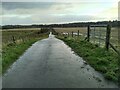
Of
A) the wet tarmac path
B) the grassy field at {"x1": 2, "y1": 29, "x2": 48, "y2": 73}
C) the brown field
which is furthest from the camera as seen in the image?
the brown field

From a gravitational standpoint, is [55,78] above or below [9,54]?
below

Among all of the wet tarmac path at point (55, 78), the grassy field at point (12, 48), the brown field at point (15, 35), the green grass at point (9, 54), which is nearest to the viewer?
the wet tarmac path at point (55, 78)

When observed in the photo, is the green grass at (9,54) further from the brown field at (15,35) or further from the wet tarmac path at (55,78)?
the brown field at (15,35)

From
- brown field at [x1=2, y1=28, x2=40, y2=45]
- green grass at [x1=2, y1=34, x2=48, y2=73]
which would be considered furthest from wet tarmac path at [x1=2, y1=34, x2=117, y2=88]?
brown field at [x1=2, y1=28, x2=40, y2=45]

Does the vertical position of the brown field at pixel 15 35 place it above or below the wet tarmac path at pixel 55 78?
above

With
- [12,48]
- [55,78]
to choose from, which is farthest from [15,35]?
[55,78]

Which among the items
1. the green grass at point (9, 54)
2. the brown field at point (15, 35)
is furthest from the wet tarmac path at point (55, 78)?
the brown field at point (15, 35)

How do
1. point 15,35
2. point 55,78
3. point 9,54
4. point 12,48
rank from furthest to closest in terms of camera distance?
point 15,35
point 12,48
point 9,54
point 55,78

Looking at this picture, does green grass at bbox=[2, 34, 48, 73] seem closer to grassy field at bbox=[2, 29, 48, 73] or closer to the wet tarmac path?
grassy field at bbox=[2, 29, 48, 73]

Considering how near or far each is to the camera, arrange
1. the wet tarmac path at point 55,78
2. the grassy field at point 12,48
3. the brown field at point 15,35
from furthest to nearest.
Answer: the brown field at point 15,35 < the grassy field at point 12,48 < the wet tarmac path at point 55,78

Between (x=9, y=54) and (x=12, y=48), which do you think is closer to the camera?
(x=9, y=54)

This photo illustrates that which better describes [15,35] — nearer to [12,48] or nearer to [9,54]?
[12,48]

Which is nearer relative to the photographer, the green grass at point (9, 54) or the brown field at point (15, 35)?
the green grass at point (9, 54)

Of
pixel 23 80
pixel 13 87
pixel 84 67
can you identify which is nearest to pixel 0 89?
pixel 13 87
